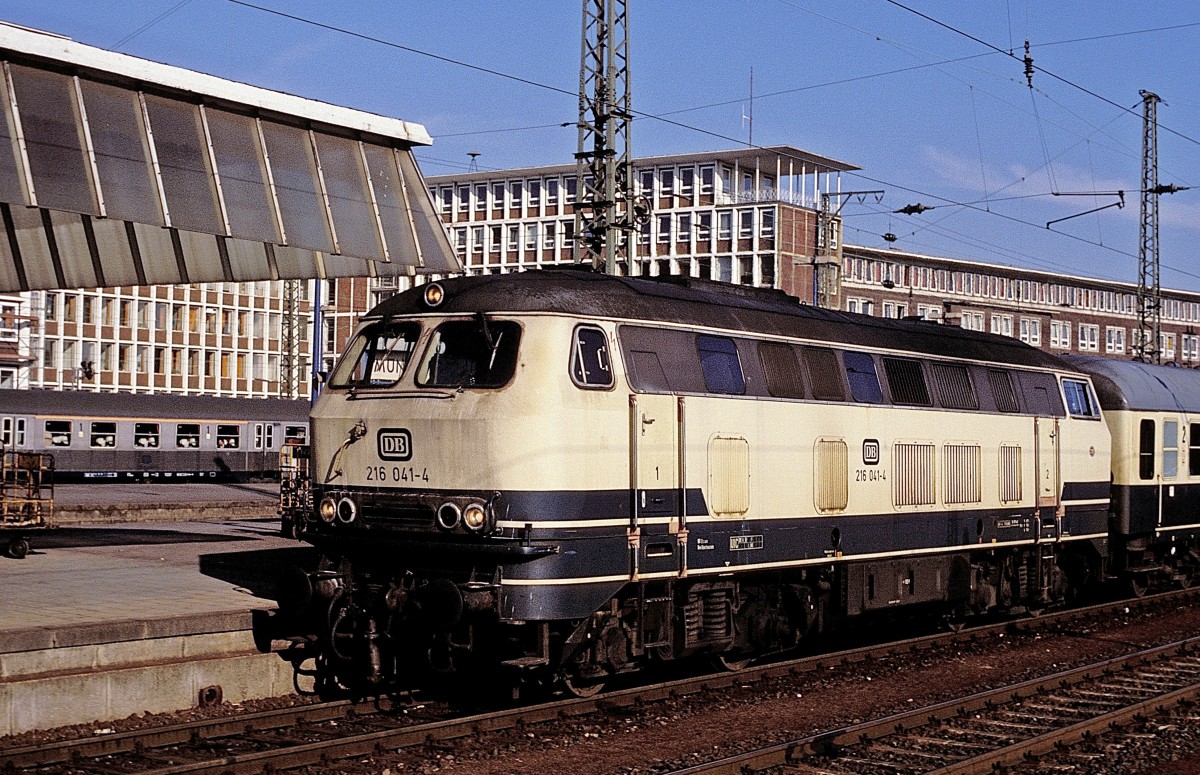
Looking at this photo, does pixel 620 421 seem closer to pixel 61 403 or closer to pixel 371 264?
pixel 371 264

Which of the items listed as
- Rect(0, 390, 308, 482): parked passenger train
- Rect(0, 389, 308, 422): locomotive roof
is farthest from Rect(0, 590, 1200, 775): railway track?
Rect(0, 389, 308, 422): locomotive roof

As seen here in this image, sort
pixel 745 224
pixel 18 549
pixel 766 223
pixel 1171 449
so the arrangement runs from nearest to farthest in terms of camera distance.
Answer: pixel 18 549
pixel 1171 449
pixel 766 223
pixel 745 224

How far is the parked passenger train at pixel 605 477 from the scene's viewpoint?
12.9 meters

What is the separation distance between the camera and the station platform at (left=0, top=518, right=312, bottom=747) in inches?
497

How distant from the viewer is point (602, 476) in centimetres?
1326

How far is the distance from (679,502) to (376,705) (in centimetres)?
361

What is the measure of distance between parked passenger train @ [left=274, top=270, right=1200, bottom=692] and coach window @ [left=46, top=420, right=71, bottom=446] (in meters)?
43.5

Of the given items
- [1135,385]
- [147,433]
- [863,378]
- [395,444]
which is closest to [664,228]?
[147,433]

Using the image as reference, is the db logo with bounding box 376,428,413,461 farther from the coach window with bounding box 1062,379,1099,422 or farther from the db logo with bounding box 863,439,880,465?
the coach window with bounding box 1062,379,1099,422

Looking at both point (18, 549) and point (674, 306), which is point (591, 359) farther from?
point (18, 549)

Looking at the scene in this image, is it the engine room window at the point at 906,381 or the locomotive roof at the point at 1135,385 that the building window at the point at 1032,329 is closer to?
the locomotive roof at the point at 1135,385

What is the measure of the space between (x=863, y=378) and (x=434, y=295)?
19.1ft

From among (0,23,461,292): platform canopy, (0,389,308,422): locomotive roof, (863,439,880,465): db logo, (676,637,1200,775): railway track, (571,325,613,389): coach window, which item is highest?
(0,23,461,292): platform canopy

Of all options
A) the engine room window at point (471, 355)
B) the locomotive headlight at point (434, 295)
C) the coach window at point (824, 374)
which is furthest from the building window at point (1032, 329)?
the engine room window at point (471, 355)
